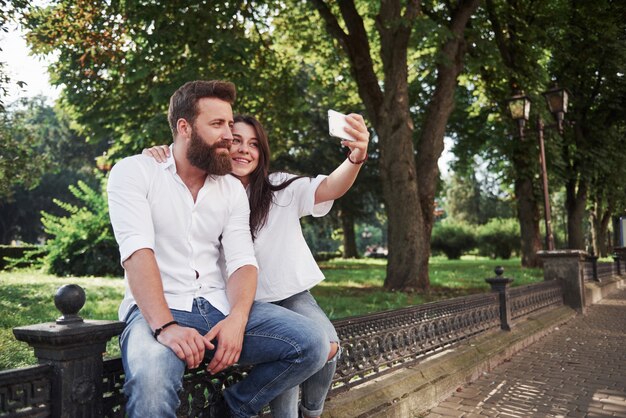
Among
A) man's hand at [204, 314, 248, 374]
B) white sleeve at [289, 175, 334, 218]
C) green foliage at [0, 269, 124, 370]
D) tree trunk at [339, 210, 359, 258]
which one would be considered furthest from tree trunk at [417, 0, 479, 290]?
tree trunk at [339, 210, 359, 258]

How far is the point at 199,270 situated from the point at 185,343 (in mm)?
538

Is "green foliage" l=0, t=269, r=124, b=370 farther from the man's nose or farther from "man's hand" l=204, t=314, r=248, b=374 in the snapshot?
the man's nose

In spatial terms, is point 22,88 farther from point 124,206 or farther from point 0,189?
point 124,206

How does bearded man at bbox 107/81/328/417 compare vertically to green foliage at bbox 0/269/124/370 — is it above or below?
above

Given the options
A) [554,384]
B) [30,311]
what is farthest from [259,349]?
[30,311]

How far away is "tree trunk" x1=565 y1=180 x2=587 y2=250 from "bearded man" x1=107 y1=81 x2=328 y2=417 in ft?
75.1

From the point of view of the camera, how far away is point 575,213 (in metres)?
24.0

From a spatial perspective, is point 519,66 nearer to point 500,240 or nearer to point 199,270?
point 199,270

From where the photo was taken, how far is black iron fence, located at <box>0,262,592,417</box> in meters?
2.38

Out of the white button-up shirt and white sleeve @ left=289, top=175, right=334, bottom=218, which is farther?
white sleeve @ left=289, top=175, right=334, bottom=218

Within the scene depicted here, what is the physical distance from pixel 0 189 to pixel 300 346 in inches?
400

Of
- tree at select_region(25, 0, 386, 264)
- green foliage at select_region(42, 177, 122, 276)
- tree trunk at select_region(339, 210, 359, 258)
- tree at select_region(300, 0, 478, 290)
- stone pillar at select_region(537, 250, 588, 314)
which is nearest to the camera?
tree at select_region(25, 0, 386, 264)

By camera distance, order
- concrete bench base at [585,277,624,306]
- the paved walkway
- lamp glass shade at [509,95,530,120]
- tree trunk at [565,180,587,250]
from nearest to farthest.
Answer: the paved walkway < lamp glass shade at [509,95,530,120] < concrete bench base at [585,277,624,306] < tree trunk at [565,180,587,250]

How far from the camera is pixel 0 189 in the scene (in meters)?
10.8
